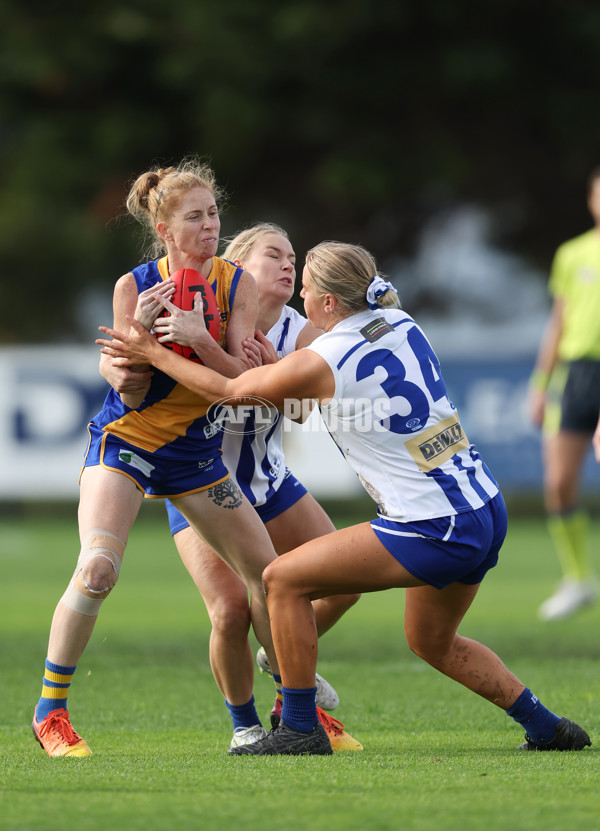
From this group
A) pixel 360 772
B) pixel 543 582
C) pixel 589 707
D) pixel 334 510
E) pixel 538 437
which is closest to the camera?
pixel 360 772

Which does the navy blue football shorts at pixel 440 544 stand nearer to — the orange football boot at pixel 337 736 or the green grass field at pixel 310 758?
the green grass field at pixel 310 758

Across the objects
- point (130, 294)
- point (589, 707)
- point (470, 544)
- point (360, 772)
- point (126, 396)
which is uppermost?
point (130, 294)

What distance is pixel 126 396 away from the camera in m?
4.94

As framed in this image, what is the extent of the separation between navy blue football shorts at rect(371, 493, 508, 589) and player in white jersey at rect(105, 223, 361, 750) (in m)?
0.85

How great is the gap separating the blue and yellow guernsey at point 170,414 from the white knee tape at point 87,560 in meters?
0.37

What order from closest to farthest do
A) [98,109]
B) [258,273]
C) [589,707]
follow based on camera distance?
[258,273]
[589,707]
[98,109]

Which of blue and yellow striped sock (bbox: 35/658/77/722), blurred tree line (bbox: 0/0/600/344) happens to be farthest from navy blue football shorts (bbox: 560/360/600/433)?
blurred tree line (bbox: 0/0/600/344)

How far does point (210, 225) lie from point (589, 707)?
2.69 m

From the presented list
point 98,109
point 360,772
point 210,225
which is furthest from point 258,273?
point 98,109

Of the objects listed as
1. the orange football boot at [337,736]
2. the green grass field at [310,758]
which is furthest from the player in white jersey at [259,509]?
the green grass field at [310,758]

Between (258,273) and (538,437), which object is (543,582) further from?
(258,273)

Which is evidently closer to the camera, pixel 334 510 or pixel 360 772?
pixel 360 772

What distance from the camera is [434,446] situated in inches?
178

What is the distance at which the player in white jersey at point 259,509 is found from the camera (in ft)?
16.4
